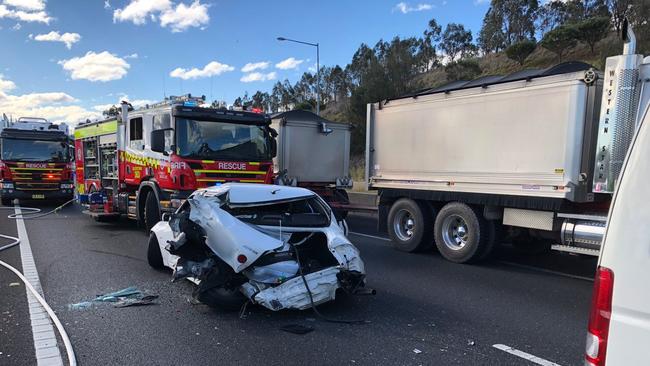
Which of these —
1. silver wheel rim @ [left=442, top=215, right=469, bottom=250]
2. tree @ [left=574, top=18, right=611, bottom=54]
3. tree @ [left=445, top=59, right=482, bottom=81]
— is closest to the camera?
silver wheel rim @ [left=442, top=215, right=469, bottom=250]

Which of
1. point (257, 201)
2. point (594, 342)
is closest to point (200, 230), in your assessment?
point (257, 201)

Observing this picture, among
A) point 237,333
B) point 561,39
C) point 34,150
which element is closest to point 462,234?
point 237,333

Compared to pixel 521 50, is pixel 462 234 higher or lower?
lower

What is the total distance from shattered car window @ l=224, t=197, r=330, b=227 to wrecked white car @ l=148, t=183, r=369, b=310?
0.5 inches

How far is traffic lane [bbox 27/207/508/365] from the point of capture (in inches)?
161

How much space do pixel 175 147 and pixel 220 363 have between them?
6146mm

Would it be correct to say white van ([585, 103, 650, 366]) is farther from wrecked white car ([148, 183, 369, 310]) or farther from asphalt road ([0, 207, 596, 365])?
wrecked white car ([148, 183, 369, 310])

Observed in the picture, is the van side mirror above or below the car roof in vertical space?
above

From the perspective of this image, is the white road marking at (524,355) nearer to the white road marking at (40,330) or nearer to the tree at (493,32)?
the white road marking at (40,330)

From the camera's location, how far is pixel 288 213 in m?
6.00

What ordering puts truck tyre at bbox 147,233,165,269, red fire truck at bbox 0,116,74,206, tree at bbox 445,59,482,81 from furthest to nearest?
tree at bbox 445,59,482,81 → red fire truck at bbox 0,116,74,206 → truck tyre at bbox 147,233,165,269

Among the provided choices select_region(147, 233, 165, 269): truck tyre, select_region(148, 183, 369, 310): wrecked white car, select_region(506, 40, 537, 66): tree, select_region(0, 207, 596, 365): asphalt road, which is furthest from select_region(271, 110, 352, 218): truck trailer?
select_region(506, 40, 537, 66): tree

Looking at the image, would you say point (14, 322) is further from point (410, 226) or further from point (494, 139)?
point (494, 139)

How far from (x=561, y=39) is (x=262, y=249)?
1765 inches
